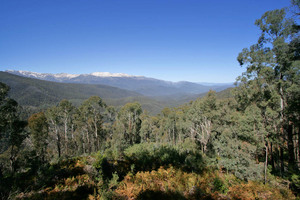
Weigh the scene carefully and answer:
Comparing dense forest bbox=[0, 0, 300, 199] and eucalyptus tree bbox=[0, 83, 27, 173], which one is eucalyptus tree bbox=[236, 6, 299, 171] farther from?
eucalyptus tree bbox=[0, 83, 27, 173]

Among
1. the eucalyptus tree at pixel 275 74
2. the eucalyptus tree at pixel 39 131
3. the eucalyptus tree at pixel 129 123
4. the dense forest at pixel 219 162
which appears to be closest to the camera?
the dense forest at pixel 219 162

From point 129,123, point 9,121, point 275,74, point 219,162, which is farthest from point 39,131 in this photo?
point 275,74

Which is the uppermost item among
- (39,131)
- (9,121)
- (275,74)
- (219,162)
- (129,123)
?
(275,74)

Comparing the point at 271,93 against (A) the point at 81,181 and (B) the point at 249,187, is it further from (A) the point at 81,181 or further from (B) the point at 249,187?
(A) the point at 81,181

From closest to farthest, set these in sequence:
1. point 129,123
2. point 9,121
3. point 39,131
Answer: point 9,121
point 39,131
point 129,123

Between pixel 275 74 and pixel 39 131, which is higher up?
pixel 275 74

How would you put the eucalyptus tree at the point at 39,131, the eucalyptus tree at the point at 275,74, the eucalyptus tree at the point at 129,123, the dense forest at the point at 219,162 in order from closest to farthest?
the dense forest at the point at 219,162 < the eucalyptus tree at the point at 275,74 < the eucalyptus tree at the point at 39,131 < the eucalyptus tree at the point at 129,123

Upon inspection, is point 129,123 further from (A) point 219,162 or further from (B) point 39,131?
(A) point 219,162

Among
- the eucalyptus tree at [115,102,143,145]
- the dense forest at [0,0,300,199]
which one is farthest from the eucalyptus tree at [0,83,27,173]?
the eucalyptus tree at [115,102,143,145]

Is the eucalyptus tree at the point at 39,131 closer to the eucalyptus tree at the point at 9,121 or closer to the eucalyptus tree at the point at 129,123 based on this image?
the eucalyptus tree at the point at 9,121

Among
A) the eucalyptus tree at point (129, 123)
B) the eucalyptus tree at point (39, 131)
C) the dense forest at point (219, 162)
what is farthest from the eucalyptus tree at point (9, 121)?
the eucalyptus tree at point (129, 123)

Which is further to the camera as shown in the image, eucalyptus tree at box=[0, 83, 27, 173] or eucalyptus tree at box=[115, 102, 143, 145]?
eucalyptus tree at box=[115, 102, 143, 145]

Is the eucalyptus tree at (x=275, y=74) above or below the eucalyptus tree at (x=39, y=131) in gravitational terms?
above

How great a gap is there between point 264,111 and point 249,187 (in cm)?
739
